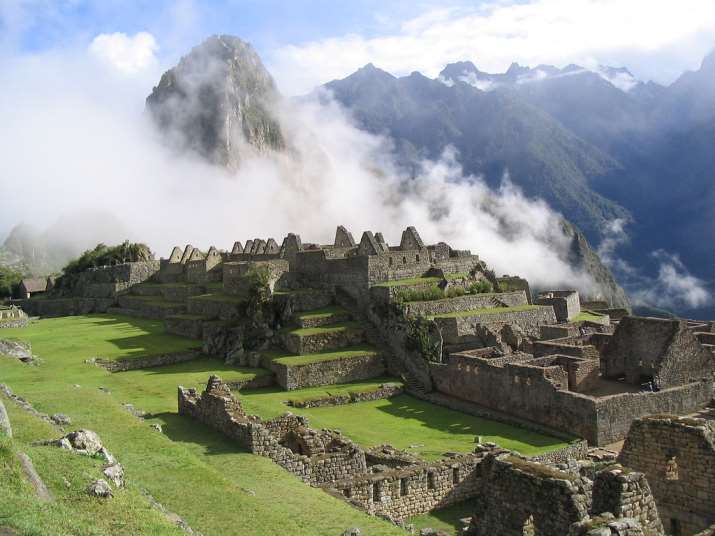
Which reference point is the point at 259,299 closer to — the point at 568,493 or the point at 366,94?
the point at 568,493

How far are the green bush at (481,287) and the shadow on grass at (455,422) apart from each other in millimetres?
9286

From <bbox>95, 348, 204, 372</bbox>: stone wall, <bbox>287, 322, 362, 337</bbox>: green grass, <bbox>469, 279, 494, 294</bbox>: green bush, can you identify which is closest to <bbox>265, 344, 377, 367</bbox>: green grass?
<bbox>287, 322, 362, 337</bbox>: green grass

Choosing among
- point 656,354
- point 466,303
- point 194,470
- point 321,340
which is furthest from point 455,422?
point 194,470

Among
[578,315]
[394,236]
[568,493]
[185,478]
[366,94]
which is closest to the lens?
[568,493]

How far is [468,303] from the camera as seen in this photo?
33.5 m

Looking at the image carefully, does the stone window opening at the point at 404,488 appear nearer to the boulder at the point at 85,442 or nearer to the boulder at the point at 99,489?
the boulder at the point at 85,442

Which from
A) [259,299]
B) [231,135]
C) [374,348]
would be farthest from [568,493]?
[231,135]

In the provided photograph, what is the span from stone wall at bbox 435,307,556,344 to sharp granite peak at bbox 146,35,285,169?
103 metres

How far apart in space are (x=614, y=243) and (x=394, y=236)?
31.9m

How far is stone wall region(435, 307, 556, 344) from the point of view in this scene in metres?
30.4

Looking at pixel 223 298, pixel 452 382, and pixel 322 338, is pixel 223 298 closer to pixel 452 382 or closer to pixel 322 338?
pixel 322 338

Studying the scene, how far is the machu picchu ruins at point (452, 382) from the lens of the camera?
416 inches

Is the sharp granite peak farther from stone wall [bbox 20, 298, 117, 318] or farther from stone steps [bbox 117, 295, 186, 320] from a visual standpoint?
stone steps [bbox 117, 295, 186, 320]

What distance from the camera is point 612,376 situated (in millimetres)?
26625
